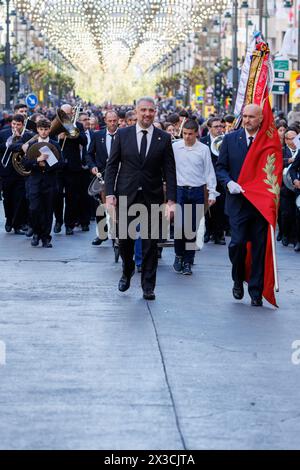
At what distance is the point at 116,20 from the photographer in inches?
3398

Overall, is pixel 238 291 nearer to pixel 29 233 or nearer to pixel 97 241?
pixel 97 241

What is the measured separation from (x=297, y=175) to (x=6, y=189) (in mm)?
5056

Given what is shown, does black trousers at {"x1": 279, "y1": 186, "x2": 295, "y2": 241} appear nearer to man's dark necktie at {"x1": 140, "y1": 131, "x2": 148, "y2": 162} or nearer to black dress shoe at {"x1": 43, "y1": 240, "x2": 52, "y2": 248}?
black dress shoe at {"x1": 43, "y1": 240, "x2": 52, "y2": 248}

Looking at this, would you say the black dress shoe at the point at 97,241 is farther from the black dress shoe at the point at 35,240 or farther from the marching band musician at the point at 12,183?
the marching band musician at the point at 12,183

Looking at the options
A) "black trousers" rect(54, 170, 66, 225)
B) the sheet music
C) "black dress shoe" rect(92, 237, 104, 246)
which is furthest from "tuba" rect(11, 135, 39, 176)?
"black dress shoe" rect(92, 237, 104, 246)

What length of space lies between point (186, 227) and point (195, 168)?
72 cm

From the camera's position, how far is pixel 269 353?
10375 mm

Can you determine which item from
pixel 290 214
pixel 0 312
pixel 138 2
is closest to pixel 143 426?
pixel 0 312

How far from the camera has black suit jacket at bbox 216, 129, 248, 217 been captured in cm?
1326

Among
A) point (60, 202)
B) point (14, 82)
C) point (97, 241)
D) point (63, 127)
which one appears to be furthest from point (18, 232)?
point (14, 82)

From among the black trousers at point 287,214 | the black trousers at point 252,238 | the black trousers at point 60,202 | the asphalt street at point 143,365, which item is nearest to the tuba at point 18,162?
the black trousers at point 60,202

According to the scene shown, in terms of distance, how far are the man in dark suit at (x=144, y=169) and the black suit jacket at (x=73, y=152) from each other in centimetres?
851

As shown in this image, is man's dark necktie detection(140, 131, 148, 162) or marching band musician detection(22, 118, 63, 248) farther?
marching band musician detection(22, 118, 63, 248)

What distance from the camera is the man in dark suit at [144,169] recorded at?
522 inches
